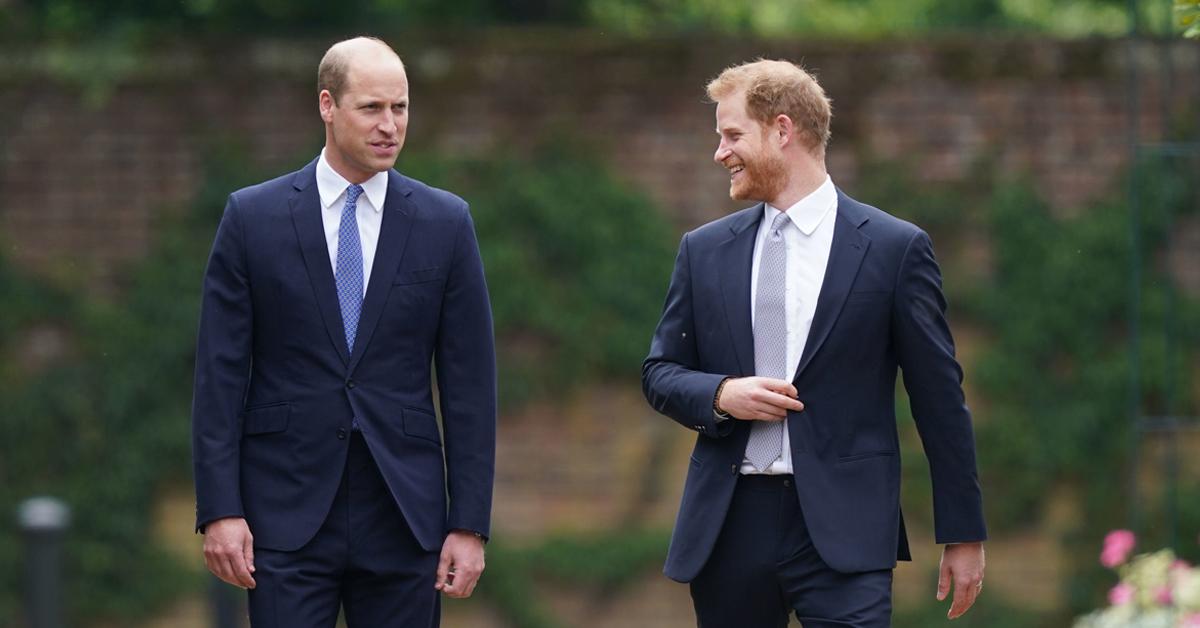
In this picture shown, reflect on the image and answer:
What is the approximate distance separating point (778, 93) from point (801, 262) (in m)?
0.39

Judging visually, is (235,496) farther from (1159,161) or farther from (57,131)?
(1159,161)

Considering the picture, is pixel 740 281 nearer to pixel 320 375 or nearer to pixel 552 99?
pixel 320 375

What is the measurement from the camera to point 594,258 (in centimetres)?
871

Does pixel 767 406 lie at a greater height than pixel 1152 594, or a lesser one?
greater

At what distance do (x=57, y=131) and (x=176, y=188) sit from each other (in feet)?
2.04

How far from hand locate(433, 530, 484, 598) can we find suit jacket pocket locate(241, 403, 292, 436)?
0.45 meters

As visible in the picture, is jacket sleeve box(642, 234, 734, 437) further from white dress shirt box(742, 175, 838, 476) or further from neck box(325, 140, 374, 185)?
neck box(325, 140, 374, 185)

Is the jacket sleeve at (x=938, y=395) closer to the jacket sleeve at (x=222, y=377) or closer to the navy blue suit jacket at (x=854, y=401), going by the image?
the navy blue suit jacket at (x=854, y=401)

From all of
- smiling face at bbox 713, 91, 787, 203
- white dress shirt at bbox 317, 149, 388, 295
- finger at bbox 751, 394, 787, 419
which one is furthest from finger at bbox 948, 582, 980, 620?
white dress shirt at bbox 317, 149, 388, 295

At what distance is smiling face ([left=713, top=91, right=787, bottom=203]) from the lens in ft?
13.5

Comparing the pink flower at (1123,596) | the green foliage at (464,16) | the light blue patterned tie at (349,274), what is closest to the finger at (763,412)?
the light blue patterned tie at (349,274)

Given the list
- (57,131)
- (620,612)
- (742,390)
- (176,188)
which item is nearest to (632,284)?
(620,612)

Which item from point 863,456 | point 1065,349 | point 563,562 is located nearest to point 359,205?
point 863,456

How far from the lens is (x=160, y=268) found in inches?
339
